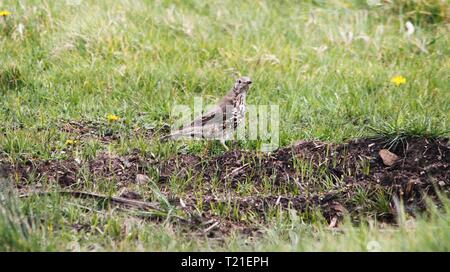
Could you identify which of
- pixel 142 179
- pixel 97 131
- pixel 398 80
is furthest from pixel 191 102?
pixel 398 80

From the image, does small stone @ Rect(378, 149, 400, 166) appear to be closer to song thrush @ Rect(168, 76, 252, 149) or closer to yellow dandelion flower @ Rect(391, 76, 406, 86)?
song thrush @ Rect(168, 76, 252, 149)

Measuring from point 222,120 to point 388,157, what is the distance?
4.81ft

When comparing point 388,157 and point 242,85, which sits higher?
point 242,85

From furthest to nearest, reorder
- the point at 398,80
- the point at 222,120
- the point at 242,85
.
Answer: the point at 398,80 < the point at 242,85 < the point at 222,120

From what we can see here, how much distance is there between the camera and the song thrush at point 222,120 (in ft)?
21.9

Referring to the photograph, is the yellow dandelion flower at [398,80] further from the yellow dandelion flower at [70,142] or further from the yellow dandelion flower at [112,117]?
the yellow dandelion flower at [70,142]

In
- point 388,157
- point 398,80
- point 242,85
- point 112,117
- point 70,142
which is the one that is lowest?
point 388,157

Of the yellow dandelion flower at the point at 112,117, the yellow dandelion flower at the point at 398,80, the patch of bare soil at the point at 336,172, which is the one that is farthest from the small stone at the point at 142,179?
the yellow dandelion flower at the point at 398,80

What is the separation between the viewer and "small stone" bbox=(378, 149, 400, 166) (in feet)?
20.1

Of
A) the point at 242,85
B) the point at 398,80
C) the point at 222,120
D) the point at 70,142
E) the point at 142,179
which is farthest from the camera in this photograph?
the point at 398,80

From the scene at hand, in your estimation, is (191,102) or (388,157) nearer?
(388,157)

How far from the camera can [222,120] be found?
6.75 metres

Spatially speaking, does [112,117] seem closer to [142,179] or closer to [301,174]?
[142,179]
